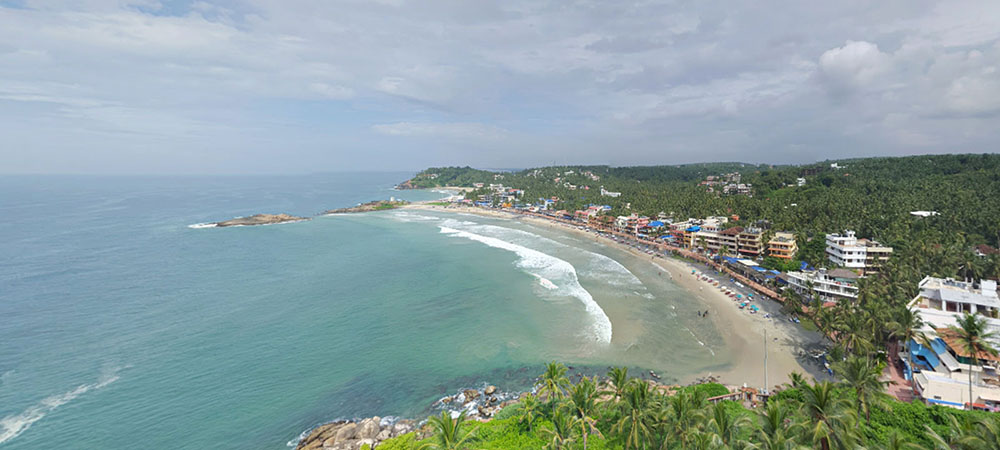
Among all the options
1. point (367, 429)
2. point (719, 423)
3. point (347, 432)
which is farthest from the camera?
point (367, 429)

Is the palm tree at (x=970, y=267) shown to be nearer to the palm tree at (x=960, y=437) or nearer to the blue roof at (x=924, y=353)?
the blue roof at (x=924, y=353)

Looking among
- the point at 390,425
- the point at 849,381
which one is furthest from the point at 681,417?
the point at 390,425

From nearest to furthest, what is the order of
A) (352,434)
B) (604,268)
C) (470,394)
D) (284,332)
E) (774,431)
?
(774,431)
(352,434)
(470,394)
(284,332)
(604,268)

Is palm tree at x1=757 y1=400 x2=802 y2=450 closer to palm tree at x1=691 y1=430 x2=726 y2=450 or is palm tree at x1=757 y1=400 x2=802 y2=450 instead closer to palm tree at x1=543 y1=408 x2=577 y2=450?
palm tree at x1=691 y1=430 x2=726 y2=450

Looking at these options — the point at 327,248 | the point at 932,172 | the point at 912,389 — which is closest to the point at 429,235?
the point at 327,248

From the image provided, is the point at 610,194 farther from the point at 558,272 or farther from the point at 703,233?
the point at 558,272

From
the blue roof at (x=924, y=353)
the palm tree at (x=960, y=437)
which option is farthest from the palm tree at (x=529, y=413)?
the blue roof at (x=924, y=353)
